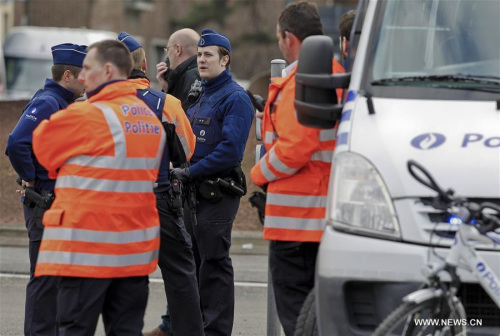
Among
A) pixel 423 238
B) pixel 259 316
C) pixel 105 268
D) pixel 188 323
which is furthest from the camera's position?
pixel 259 316

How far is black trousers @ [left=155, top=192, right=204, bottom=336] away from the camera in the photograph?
6734 mm

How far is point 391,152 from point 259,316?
4288 millimetres

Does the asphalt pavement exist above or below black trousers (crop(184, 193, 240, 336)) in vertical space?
below

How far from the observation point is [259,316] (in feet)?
30.2

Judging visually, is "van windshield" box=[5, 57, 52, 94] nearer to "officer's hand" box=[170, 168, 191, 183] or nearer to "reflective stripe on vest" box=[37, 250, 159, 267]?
"officer's hand" box=[170, 168, 191, 183]

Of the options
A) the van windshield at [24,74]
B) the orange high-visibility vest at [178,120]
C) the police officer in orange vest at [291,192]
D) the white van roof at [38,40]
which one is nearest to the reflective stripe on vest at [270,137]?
the police officer in orange vest at [291,192]

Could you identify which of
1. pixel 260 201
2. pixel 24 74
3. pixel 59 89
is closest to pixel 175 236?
pixel 260 201

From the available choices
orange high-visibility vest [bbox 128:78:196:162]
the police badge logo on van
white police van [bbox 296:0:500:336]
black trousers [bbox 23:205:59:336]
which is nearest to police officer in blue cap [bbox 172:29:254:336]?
orange high-visibility vest [bbox 128:78:196:162]

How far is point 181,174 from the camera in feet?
24.2

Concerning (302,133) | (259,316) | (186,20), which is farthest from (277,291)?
(186,20)

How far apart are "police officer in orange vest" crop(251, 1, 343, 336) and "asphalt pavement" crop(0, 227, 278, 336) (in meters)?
2.57

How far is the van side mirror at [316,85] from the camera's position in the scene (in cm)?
556

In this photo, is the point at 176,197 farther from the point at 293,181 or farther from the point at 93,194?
the point at 93,194

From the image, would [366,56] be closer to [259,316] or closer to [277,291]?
[277,291]
